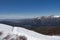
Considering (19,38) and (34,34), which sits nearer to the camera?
(19,38)

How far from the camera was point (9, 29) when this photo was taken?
56.5 inches

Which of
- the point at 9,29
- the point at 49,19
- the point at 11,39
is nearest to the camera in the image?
the point at 11,39

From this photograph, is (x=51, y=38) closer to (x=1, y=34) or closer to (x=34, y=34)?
(x=34, y=34)

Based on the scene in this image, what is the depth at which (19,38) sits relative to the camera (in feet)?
4.44

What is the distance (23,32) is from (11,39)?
0.17 meters

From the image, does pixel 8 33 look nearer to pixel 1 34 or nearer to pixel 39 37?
pixel 1 34

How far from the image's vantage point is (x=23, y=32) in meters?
1.45

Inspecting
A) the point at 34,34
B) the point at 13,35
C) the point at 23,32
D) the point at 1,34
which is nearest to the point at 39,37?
the point at 34,34

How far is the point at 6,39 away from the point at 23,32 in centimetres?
20

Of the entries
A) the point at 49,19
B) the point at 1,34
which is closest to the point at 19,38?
the point at 1,34

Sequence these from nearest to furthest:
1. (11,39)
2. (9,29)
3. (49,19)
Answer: (11,39) < (9,29) < (49,19)

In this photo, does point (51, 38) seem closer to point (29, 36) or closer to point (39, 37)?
point (39, 37)

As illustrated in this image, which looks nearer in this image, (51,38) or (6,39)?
(6,39)

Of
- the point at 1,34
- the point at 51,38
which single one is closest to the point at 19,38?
the point at 1,34
